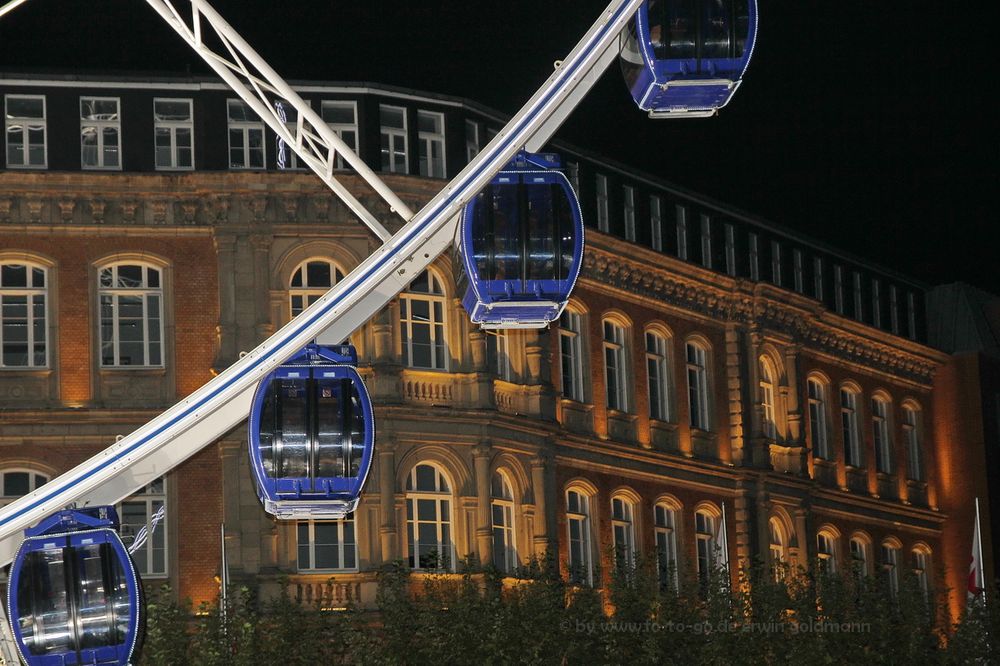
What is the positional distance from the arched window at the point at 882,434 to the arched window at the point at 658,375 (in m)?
12.5

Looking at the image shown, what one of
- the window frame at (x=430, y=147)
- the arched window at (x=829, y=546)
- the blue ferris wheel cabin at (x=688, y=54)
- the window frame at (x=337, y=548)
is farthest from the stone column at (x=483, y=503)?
the blue ferris wheel cabin at (x=688, y=54)

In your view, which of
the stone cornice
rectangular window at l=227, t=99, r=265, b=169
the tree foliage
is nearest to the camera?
the tree foliage

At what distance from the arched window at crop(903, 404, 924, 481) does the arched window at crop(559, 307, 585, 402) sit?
19335mm

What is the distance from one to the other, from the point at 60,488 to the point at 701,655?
2534 cm

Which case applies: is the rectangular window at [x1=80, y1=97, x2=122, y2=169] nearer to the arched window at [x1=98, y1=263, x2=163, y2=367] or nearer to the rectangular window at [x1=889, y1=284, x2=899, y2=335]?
the arched window at [x1=98, y1=263, x2=163, y2=367]

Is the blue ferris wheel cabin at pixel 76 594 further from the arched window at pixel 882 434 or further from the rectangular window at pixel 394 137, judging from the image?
the arched window at pixel 882 434

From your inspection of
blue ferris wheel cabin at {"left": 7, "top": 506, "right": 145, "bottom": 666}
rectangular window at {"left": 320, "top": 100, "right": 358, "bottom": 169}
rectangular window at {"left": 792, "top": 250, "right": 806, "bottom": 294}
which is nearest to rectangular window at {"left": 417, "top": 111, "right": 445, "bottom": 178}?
rectangular window at {"left": 320, "top": 100, "right": 358, "bottom": 169}

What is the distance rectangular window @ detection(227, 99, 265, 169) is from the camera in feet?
162

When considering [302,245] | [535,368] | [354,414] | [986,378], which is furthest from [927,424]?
[354,414]

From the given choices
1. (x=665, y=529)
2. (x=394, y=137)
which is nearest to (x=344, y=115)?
(x=394, y=137)

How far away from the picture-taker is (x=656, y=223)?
195 ft

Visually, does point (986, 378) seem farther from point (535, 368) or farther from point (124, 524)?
point (124, 524)

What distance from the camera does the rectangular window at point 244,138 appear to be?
49.5 m

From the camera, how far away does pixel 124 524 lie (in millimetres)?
47500
